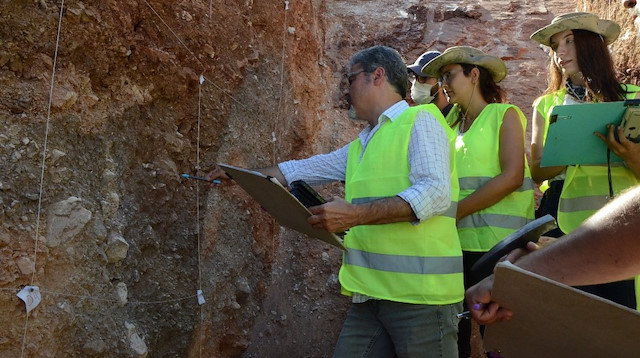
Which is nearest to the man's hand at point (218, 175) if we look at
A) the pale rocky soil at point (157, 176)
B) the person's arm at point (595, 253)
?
the pale rocky soil at point (157, 176)

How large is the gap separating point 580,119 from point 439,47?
14.1 ft

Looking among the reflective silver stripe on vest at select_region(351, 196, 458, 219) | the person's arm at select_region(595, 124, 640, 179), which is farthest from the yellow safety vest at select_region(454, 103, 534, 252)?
the reflective silver stripe on vest at select_region(351, 196, 458, 219)

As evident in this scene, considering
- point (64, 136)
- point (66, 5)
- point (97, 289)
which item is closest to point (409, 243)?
point (97, 289)

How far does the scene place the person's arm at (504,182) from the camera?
3.50 meters

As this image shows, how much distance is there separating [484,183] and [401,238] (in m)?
1.03

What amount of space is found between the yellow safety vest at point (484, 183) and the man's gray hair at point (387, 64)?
78 cm

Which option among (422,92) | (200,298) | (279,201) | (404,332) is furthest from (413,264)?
(422,92)

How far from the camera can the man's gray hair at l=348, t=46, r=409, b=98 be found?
3033 millimetres

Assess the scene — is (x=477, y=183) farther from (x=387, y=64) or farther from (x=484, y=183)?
(x=387, y=64)

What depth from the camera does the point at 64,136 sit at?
10.1 feet

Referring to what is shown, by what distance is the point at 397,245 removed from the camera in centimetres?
272

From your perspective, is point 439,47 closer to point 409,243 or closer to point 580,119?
point 580,119

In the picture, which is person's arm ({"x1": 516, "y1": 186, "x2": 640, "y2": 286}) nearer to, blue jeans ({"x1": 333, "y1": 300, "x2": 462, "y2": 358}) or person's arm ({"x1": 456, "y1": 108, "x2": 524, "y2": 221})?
blue jeans ({"x1": 333, "y1": 300, "x2": 462, "y2": 358})

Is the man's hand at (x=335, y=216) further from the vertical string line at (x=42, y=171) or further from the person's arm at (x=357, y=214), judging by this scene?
the vertical string line at (x=42, y=171)
